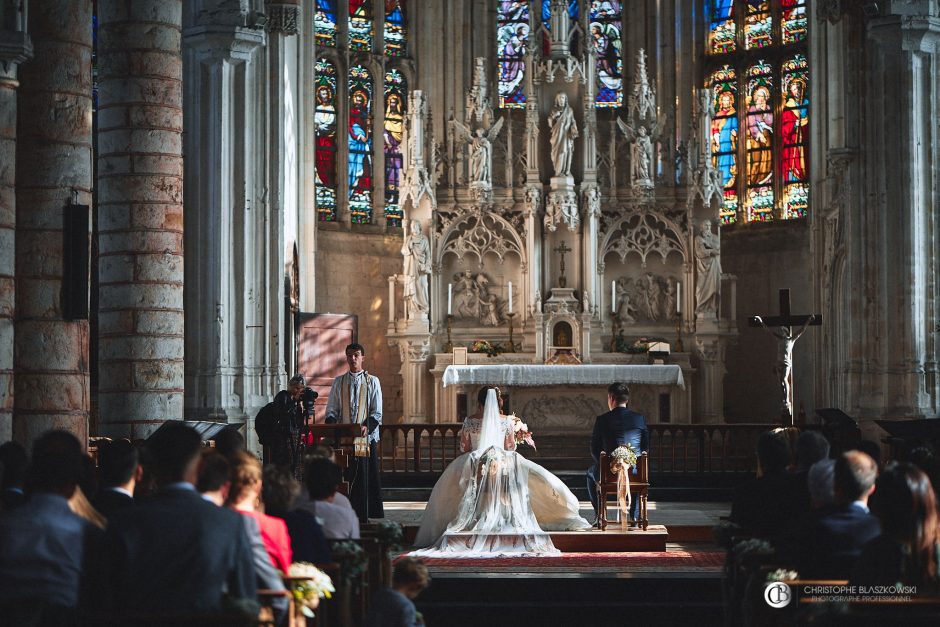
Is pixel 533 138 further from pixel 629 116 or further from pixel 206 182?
pixel 206 182

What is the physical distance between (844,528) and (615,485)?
23.7 ft

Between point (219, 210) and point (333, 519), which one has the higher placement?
point (219, 210)

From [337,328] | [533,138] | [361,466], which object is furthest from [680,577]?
[533,138]

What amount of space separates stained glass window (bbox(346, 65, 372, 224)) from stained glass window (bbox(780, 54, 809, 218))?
7.75 m

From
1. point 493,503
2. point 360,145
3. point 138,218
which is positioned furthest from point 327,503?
point 360,145

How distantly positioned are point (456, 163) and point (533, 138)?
53.4 inches

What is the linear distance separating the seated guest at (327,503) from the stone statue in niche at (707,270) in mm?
15937

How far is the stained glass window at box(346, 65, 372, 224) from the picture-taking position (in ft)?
88.5

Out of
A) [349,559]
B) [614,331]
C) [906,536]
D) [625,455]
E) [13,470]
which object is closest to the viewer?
[906,536]

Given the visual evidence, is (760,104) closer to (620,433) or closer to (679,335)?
(679,335)

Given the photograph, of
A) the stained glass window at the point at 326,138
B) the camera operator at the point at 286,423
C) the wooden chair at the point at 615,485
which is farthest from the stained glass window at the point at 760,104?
the camera operator at the point at 286,423

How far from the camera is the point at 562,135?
23594 mm

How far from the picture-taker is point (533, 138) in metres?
23.9

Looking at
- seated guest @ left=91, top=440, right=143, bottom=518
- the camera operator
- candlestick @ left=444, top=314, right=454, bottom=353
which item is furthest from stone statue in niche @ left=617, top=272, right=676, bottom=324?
seated guest @ left=91, top=440, right=143, bottom=518
